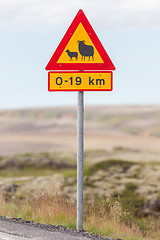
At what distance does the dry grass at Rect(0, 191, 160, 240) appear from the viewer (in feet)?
23.4

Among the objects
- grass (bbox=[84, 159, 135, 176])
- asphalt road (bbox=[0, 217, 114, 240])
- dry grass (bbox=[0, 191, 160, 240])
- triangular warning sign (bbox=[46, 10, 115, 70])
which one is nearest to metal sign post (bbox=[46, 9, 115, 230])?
triangular warning sign (bbox=[46, 10, 115, 70])

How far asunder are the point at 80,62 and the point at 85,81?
1.03ft

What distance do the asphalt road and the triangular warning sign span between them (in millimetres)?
2571

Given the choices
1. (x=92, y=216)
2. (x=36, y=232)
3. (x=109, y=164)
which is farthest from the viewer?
(x=109, y=164)

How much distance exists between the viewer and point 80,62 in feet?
22.0

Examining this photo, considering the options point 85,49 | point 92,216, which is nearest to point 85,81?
point 85,49

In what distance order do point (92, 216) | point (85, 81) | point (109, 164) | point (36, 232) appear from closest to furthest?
point (36, 232)
point (85, 81)
point (92, 216)
point (109, 164)

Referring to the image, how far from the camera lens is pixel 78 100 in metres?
6.74

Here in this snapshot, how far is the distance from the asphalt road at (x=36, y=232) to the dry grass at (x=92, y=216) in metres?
0.53

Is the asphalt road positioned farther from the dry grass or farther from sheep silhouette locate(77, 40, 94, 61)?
sheep silhouette locate(77, 40, 94, 61)

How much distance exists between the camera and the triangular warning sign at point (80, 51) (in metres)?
6.61

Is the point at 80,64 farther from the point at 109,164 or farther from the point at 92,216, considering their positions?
the point at 109,164

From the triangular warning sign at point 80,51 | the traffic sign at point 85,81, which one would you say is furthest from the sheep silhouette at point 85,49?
the traffic sign at point 85,81

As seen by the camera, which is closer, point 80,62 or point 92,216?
point 80,62
